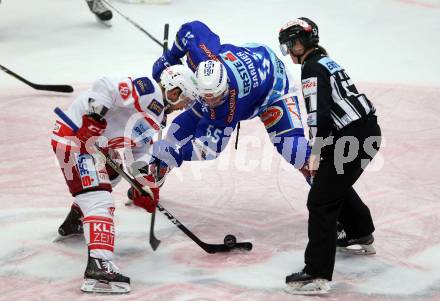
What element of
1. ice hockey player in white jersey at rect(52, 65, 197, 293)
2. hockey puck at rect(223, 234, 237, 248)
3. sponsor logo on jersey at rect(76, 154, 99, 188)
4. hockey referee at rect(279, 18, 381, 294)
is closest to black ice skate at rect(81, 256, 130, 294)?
ice hockey player in white jersey at rect(52, 65, 197, 293)

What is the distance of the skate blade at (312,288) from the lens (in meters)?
3.74

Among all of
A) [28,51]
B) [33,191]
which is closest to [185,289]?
[33,191]

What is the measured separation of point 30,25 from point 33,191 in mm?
4235

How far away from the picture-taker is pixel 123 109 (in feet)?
13.0

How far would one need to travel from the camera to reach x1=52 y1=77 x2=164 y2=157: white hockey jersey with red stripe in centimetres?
375

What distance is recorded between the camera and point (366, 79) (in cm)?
739

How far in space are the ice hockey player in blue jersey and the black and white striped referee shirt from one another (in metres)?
0.62

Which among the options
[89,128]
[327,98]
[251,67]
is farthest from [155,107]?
[327,98]

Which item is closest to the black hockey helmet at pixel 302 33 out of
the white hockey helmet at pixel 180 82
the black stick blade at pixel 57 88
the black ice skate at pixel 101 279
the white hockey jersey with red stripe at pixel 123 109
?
the white hockey helmet at pixel 180 82

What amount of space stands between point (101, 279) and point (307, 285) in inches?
39.3

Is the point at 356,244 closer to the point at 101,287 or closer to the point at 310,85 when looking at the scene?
the point at 310,85

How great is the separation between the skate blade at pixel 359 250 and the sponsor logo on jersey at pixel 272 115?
835mm

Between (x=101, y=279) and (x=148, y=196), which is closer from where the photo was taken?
(x=101, y=279)

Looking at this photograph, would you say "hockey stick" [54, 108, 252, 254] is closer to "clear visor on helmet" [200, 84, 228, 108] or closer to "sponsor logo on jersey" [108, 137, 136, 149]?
"sponsor logo on jersey" [108, 137, 136, 149]
